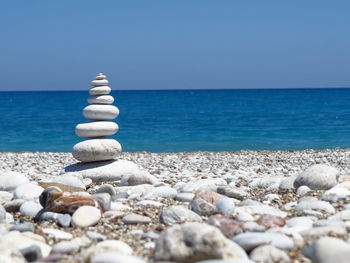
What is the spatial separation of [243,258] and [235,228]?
0.62m

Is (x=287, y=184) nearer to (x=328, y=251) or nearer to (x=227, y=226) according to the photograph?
(x=227, y=226)

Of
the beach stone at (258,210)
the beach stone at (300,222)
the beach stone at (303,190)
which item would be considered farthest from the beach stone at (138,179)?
the beach stone at (300,222)

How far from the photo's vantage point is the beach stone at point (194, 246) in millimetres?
3066

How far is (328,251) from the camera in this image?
10.3 feet

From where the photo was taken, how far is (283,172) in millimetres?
9734

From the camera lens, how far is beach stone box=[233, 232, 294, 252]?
3.37m

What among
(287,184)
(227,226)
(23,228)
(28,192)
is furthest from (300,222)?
(28,192)

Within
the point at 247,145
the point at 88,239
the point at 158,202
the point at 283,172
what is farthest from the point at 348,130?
the point at 88,239

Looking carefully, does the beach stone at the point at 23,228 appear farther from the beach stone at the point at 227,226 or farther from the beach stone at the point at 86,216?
the beach stone at the point at 227,226

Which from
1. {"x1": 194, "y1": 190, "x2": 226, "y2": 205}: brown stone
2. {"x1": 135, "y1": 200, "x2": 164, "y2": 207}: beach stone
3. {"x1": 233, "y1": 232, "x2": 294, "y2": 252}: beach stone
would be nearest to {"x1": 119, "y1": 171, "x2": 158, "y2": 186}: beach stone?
{"x1": 135, "y1": 200, "x2": 164, "y2": 207}: beach stone

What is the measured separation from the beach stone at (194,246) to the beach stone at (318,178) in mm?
2903

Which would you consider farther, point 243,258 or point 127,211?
point 127,211

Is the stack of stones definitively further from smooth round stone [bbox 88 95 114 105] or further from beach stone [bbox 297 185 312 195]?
beach stone [bbox 297 185 312 195]

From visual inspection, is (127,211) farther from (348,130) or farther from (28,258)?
(348,130)
